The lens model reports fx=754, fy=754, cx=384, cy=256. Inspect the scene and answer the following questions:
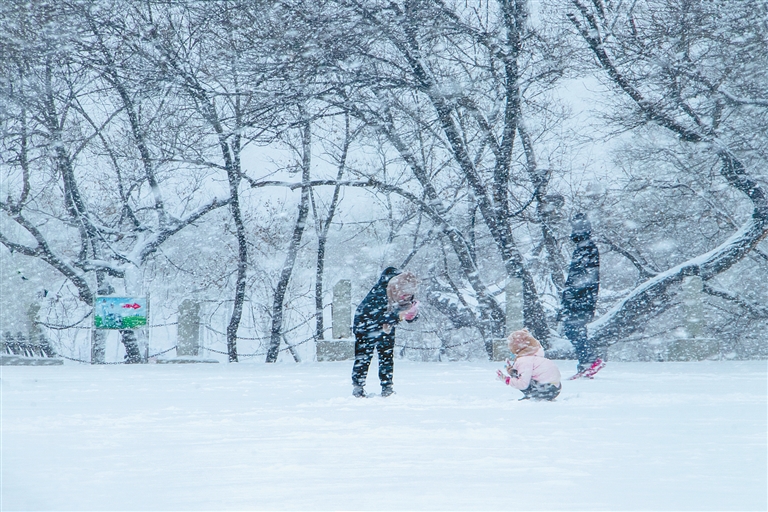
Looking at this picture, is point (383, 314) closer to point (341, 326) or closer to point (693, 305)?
point (341, 326)

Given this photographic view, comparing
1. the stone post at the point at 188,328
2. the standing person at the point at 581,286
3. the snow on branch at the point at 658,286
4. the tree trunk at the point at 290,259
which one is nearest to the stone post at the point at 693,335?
the snow on branch at the point at 658,286

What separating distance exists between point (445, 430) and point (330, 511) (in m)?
2.12

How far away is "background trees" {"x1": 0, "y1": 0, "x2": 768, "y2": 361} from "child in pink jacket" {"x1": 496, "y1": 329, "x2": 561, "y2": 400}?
19.8 feet

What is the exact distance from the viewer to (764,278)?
24.4 metres

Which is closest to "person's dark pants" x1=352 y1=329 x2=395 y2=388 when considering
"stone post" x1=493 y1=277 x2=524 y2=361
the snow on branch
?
the snow on branch

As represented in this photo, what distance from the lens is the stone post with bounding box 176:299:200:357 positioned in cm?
1498

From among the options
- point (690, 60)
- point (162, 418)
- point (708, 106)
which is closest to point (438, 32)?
point (690, 60)

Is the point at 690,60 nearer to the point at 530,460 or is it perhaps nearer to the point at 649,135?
the point at 649,135

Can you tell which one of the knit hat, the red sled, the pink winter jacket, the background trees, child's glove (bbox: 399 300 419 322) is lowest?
the red sled

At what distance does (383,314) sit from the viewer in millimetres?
6695

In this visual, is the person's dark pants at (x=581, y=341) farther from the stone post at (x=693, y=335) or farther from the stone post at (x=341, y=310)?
the stone post at (x=341, y=310)

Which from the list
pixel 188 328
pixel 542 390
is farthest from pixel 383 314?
pixel 188 328

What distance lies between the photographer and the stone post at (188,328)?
49.1 ft

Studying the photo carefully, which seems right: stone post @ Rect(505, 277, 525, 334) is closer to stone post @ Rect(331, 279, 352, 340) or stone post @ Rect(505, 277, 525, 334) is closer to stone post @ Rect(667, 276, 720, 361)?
stone post @ Rect(331, 279, 352, 340)
